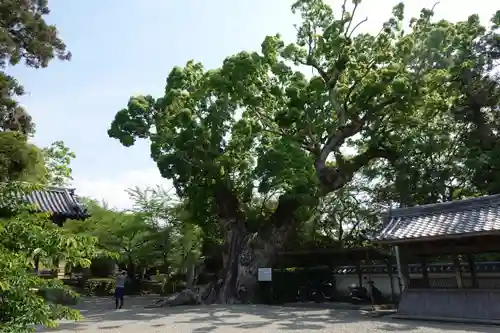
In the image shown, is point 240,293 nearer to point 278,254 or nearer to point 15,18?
point 278,254

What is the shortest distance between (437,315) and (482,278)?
1.89m

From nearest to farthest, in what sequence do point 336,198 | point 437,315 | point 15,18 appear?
point 437,315, point 15,18, point 336,198

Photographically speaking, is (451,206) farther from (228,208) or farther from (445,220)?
(228,208)

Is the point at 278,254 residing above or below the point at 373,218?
below

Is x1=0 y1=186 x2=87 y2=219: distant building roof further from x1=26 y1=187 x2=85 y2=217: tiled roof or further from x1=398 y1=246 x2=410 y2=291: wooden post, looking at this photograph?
x1=398 y1=246 x2=410 y2=291: wooden post

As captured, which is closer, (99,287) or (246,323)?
(246,323)

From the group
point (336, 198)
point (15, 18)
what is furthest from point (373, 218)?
point (15, 18)

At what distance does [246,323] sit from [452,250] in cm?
661

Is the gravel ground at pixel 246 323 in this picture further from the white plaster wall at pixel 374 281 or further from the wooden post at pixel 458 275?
the white plaster wall at pixel 374 281

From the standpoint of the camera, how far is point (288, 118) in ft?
60.2

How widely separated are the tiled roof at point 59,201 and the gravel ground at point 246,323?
3.95 m

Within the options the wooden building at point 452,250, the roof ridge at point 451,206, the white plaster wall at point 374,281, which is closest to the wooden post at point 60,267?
the wooden building at point 452,250

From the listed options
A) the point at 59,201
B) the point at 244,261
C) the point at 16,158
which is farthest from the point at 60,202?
the point at 244,261

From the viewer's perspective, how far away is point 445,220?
43.3 feet
